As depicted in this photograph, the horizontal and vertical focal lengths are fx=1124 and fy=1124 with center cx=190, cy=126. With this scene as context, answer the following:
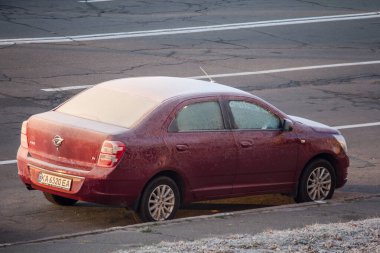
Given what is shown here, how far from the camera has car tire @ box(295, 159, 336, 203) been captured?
1331 cm

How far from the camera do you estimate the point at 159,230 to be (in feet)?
36.2

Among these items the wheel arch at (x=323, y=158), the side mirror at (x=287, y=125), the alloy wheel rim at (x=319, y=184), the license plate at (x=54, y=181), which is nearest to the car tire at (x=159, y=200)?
the license plate at (x=54, y=181)

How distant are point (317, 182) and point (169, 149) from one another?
2.34 meters

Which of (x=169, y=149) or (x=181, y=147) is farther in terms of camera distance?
(x=181, y=147)

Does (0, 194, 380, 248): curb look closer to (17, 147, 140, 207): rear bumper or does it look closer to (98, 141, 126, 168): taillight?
(17, 147, 140, 207): rear bumper

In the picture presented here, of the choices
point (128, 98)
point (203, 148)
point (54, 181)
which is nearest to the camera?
point (54, 181)

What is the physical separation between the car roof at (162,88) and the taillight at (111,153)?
94 centimetres

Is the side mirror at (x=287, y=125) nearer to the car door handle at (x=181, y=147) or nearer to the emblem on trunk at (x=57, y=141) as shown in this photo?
the car door handle at (x=181, y=147)

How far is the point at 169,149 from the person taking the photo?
1196 cm

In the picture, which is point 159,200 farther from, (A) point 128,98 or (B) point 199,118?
Result: (A) point 128,98

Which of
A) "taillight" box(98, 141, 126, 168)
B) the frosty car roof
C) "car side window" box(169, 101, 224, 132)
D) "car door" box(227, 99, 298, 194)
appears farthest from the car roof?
"taillight" box(98, 141, 126, 168)

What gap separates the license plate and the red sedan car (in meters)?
0.01

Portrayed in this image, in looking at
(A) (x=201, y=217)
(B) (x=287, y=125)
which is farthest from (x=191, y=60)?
(A) (x=201, y=217)

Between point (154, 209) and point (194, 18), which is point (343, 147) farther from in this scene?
point (194, 18)
